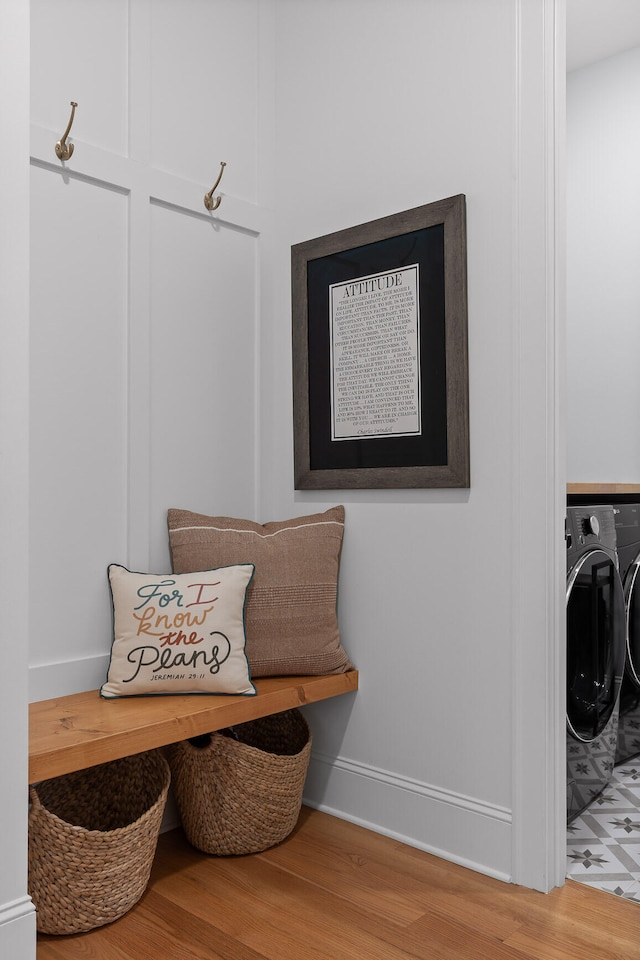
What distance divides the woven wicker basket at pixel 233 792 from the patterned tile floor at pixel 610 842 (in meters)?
0.72

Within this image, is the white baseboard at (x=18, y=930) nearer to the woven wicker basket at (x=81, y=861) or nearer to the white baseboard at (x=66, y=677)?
the woven wicker basket at (x=81, y=861)

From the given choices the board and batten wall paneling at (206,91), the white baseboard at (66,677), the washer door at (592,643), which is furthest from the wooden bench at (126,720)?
the board and batten wall paneling at (206,91)

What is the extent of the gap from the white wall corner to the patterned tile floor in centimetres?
13

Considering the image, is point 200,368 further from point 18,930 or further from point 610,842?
point 610,842

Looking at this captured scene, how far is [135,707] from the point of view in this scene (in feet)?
5.87

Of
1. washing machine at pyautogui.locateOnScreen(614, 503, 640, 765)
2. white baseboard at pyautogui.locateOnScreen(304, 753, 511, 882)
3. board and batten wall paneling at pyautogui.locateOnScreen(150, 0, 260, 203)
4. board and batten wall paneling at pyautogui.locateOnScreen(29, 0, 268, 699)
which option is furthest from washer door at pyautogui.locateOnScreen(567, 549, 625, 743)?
board and batten wall paneling at pyautogui.locateOnScreen(150, 0, 260, 203)

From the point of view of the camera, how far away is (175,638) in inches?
73.3

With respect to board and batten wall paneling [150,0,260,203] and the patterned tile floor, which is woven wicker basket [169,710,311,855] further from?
board and batten wall paneling [150,0,260,203]

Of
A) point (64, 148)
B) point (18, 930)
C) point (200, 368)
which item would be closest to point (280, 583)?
point (200, 368)

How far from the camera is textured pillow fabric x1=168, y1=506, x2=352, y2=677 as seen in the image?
205cm

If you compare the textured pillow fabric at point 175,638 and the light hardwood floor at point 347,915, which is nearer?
the light hardwood floor at point 347,915

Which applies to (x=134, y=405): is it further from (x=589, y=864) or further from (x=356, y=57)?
(x=589, y=864)

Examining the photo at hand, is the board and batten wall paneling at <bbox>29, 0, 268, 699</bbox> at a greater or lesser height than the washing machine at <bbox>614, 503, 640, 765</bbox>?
greater

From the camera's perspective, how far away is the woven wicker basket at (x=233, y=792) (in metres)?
1.89
